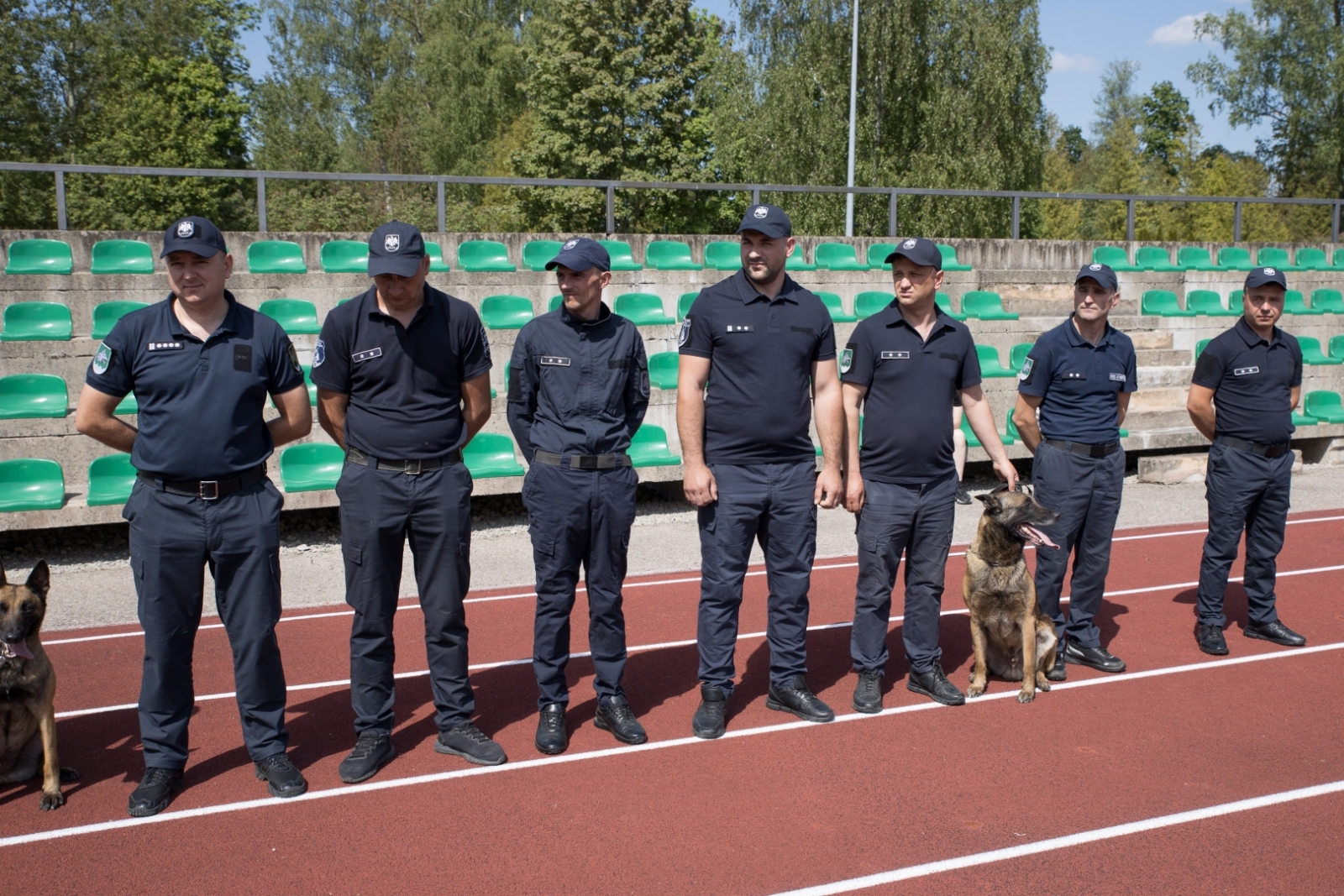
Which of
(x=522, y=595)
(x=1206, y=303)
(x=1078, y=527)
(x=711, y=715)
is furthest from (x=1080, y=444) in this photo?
(x=1206, y=303)

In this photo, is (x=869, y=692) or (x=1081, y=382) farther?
(x=1081, y=382)

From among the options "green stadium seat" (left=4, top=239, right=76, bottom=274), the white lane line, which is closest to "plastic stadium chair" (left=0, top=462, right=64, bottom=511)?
"green stadium seat" (left=4, top=239, right=76, bottom=274)

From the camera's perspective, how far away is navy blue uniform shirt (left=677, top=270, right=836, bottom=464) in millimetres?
4473

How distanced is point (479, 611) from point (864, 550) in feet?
9.49

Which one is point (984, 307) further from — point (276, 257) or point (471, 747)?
point (471, 747)

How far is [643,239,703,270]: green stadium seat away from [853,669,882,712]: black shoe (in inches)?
306

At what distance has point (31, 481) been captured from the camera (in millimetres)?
8016

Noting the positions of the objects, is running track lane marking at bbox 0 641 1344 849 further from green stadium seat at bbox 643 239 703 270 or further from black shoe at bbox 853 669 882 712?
green stadium seat at bbox 643 239 703 270

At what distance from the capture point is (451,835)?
12.2 feet

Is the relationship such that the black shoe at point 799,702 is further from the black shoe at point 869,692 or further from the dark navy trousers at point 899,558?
the dark navy trousers at point 899,558

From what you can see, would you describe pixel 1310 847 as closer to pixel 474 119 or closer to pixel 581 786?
pixel 581 786

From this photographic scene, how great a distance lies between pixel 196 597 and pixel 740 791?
2.31 metres

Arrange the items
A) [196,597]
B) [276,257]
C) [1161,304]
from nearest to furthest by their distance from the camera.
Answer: [196,597], [276,257], [1161,304]

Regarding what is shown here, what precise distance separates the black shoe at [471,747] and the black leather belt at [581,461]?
1.22m
